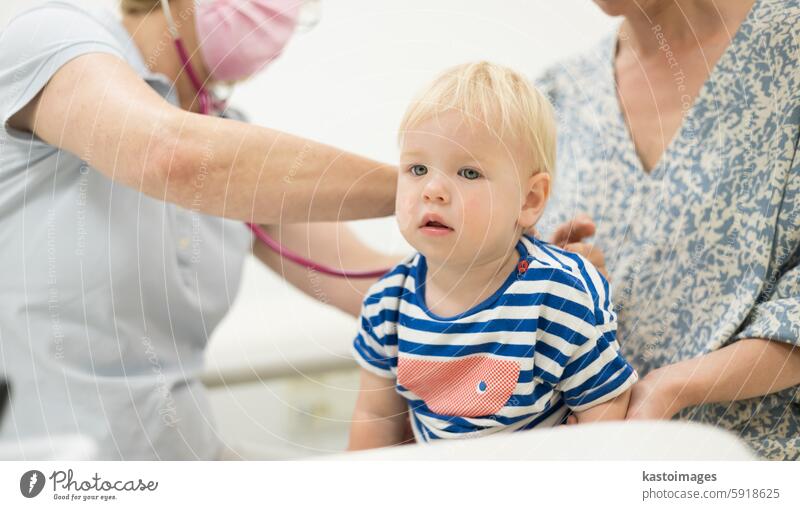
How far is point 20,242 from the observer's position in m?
0.70

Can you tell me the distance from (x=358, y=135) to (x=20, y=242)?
34 centimetres

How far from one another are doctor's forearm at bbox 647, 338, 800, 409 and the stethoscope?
33cm

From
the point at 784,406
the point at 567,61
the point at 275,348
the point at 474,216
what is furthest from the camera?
the point at 275,348

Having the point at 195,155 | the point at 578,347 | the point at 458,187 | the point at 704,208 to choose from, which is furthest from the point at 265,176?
the point at 704,208

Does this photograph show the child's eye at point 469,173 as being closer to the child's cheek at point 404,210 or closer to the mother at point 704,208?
the child's cheek at point 404,210

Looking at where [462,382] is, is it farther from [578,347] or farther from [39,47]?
[39,47]

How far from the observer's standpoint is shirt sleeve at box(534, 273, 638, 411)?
590mm

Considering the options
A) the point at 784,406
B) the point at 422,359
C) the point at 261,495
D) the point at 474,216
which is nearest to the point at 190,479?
the point at 261,495

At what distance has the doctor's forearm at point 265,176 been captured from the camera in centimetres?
61

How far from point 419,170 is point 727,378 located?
33 cm

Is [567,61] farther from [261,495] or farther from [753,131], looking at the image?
[261,495]

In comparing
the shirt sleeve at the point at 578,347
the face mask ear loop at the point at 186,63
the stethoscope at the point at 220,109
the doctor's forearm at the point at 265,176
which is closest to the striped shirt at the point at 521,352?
the shirt sleeve at the point at 578,347

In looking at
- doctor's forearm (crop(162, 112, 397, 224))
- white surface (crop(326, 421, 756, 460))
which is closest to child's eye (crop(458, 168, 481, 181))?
doctor's forearm (crop(162, 112, 397, 224))

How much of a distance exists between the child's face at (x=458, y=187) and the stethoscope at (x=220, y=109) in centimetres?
24
